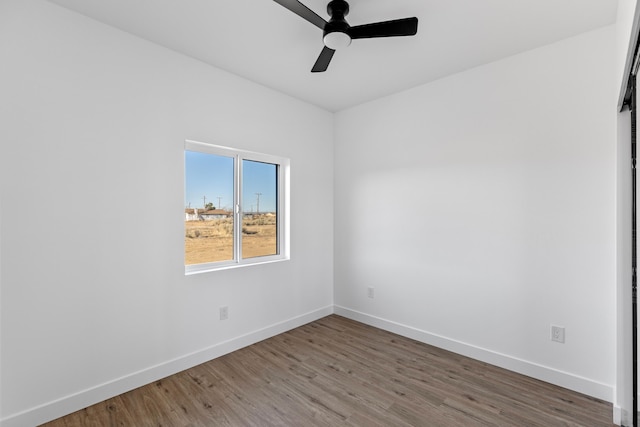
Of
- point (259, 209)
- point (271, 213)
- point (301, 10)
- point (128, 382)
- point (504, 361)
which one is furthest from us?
point (271, 213)

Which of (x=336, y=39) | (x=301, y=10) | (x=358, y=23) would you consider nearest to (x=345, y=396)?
(x=336, y=39)

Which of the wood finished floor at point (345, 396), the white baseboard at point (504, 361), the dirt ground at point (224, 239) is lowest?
the wood finished floor at point (345, 396)

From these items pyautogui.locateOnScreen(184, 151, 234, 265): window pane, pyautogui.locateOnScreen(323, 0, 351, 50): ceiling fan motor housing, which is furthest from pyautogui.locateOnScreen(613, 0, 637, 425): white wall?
pyautogui.locateOnScreen(184, 151, 234, 265): window pane

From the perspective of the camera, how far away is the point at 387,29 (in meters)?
1.87

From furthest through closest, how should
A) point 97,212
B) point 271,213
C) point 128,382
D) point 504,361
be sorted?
point 271,213, point 504,361, point 128,382, point 97,212

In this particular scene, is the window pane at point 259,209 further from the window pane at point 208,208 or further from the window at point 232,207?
the window pane at point 208,208

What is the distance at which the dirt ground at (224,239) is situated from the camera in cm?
273

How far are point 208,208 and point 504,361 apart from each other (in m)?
2.93

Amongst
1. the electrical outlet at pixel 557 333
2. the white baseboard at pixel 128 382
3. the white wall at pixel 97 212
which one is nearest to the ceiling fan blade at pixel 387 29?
the white wall at pixel 97 212

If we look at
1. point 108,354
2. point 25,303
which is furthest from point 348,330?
point 25,303

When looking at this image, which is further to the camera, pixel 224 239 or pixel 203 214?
pixel 224 239

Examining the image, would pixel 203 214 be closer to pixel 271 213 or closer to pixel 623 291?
pixel 271 213

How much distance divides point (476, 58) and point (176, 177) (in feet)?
8.95

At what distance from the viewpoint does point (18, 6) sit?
182 cm
